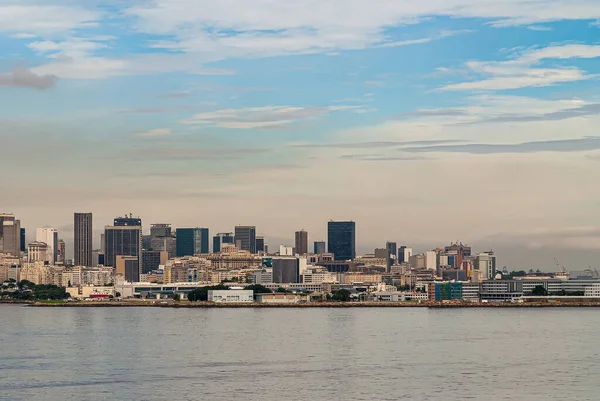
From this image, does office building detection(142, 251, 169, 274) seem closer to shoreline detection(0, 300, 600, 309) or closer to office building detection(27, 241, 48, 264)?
office building detection(27, 241, 48, 264)

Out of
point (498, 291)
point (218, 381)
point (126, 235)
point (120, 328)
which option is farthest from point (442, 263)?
point (218, 381)

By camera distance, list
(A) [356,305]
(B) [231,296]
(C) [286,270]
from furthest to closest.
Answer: (C) [286,270] → (B) [231,296] → (A) [356,305]

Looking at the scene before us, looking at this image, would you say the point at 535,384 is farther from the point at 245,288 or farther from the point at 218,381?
the point at 245,288

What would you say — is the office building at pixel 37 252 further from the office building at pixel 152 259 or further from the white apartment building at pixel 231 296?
the white apartment building at pixel 231 296

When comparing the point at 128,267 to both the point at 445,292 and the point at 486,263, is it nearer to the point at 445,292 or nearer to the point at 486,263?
the point at 486,263

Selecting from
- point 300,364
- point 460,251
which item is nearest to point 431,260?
point 460,251

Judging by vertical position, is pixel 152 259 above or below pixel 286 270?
above

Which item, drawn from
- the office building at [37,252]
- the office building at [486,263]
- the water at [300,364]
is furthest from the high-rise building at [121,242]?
the water at [300,364]
